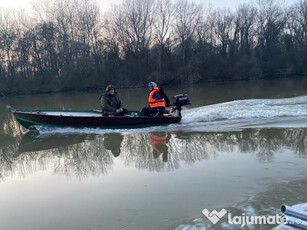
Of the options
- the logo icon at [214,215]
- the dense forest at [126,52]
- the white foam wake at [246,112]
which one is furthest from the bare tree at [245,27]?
the logo icon at [214,215]

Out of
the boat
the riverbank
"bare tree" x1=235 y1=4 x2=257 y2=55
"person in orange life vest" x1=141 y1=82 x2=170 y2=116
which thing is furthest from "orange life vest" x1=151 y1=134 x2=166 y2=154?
"bare tree" x1=235 y1=4 x2=257 y2=55

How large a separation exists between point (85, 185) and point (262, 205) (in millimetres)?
2936

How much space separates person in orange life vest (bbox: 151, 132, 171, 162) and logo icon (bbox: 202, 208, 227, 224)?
243 centimetres

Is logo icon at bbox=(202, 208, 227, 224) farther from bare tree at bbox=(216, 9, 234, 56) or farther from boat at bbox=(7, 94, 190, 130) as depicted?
bare tree at bbox=(216, 9, 234, 56)

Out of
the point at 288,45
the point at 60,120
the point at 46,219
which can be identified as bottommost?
the point at 46,219

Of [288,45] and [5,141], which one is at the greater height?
[288,45]

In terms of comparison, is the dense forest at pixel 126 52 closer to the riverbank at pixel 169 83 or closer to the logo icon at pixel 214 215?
the riverbank at pixel 169 83

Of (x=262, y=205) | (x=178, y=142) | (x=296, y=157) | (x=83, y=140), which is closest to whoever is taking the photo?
(x=262, y=205)

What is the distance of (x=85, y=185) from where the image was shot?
5031 mm

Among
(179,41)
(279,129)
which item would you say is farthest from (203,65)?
(279,129)

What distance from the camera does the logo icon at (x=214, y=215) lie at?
135 inches

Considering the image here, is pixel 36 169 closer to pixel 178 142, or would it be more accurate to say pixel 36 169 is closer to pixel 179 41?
pixel 178 142

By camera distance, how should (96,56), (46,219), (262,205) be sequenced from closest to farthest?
(262,205) < (46,219) < (96,56)

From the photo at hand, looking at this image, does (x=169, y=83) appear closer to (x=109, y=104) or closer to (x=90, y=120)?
(x=109, y=104)
